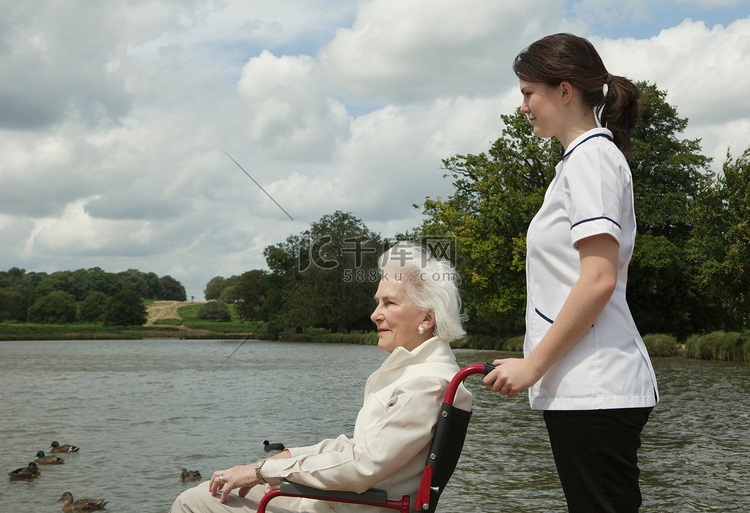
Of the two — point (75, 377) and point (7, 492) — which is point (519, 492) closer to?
point (7, 492)

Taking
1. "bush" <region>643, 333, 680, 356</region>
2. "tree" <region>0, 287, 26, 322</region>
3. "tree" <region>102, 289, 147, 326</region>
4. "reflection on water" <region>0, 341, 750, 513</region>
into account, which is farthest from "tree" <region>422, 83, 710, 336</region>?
"tree" <region>0, 287, 26, 322</region>

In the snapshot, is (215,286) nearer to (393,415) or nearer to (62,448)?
(62,448)

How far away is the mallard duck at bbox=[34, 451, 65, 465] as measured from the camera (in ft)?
34.4

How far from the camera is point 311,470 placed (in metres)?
2.67

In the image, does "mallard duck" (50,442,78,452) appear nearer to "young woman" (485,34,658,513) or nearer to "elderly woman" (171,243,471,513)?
"elderly woman" (171,243,471,513)

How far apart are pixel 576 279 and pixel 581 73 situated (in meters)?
0.62

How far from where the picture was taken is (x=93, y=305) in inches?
3465

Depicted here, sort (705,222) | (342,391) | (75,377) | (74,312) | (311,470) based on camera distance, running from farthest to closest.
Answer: (74,312) → (705,222) → (75,377) → (342,391) → (311,470)

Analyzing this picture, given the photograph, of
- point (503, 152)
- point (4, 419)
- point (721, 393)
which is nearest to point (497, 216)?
point (503, 152)

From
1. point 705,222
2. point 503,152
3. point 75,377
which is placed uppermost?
point 503,152

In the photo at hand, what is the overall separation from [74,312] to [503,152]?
66983mm

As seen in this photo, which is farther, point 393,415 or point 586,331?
point 393,415

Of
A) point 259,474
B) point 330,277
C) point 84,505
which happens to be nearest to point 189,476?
point 84,505

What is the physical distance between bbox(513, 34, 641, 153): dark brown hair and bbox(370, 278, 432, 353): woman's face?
41.3 inches
